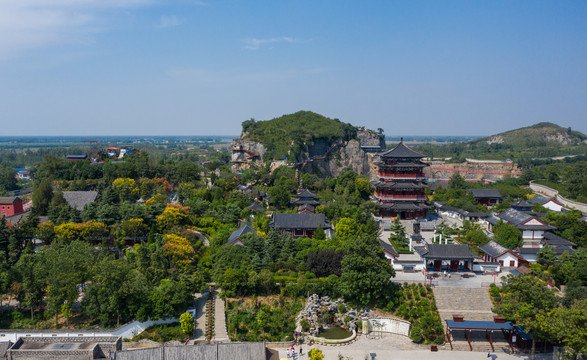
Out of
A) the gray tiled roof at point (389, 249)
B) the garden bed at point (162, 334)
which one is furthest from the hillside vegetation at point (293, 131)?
the garden bed at point (162, 334)

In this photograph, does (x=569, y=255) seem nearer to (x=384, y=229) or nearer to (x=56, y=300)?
(x=384, y=229)

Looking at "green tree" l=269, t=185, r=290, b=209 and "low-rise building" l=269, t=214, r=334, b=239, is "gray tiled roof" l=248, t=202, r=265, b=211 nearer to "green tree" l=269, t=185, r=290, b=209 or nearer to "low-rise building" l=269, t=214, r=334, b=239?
"green tree" l=269, t=185, r=290, b=209

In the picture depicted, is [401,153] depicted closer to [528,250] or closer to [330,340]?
[528,250]

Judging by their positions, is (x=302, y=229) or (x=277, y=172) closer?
(x=302, y=229)

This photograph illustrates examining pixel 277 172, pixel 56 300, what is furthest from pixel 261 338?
pixel 277 172

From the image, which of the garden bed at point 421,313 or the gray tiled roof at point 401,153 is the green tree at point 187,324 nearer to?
the garden bed at point 421,313
